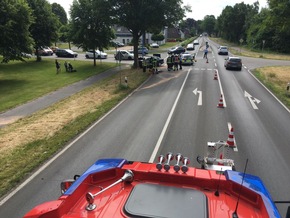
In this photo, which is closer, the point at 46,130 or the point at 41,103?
the point at 46,130

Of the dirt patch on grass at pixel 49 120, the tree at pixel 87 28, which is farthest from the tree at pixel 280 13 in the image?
the tree at pixel 87 28

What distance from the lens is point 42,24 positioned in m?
38.9

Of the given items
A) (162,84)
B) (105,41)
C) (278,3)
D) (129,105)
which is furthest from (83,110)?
(105,41)

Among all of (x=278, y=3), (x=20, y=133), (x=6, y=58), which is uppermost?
(x=278, y=3)

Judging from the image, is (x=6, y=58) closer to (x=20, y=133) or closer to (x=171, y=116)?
(x=20, y=133)

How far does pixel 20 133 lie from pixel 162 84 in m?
13.0

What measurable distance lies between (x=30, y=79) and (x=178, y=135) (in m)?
22.1

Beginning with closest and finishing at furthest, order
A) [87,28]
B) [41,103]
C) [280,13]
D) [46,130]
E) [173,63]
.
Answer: [46,130]
[41,103]
[280,13]
[173,63]
[87,28]

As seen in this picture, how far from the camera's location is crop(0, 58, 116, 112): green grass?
2066cm

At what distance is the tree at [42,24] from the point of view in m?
38.6

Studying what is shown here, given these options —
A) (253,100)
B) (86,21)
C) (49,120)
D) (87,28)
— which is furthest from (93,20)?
(253,100)

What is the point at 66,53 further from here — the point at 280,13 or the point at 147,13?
the point at 280,13

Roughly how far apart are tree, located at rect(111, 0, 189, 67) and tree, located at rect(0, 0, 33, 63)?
899 centimetres

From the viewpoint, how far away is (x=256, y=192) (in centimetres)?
402
